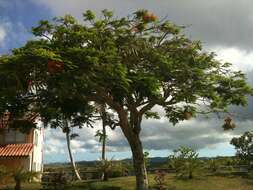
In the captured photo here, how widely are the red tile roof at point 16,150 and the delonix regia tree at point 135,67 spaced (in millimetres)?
15372

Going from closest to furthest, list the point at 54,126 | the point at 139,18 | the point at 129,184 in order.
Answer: the point at 139,18 < the point at 54,126 < the point at 129,184

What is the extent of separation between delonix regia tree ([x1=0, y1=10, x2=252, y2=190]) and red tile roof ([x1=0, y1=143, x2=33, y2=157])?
50.4ft

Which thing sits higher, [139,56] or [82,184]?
[139,56]

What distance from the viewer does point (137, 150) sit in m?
28.4

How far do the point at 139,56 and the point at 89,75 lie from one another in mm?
3809

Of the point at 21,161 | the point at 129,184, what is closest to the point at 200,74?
the point at 129,184

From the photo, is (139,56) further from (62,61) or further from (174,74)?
(62,61)

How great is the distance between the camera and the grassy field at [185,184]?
3309 cm

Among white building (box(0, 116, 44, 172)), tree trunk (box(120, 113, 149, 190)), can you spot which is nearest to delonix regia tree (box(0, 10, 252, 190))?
tree trunk (box(120, 113, 149, 190))

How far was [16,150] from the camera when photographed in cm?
4256

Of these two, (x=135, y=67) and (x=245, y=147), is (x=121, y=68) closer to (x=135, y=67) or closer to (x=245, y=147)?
(x=135, y=67)

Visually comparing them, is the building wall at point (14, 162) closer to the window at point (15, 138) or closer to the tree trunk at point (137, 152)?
the window at point (15, 138)

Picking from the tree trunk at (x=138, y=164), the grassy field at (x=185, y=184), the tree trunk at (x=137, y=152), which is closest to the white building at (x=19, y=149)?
the grassy field at (x=185, y=184)

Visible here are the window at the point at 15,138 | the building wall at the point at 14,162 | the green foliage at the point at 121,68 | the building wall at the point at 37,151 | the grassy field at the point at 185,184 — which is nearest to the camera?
the green foliage at the point at 121,68
